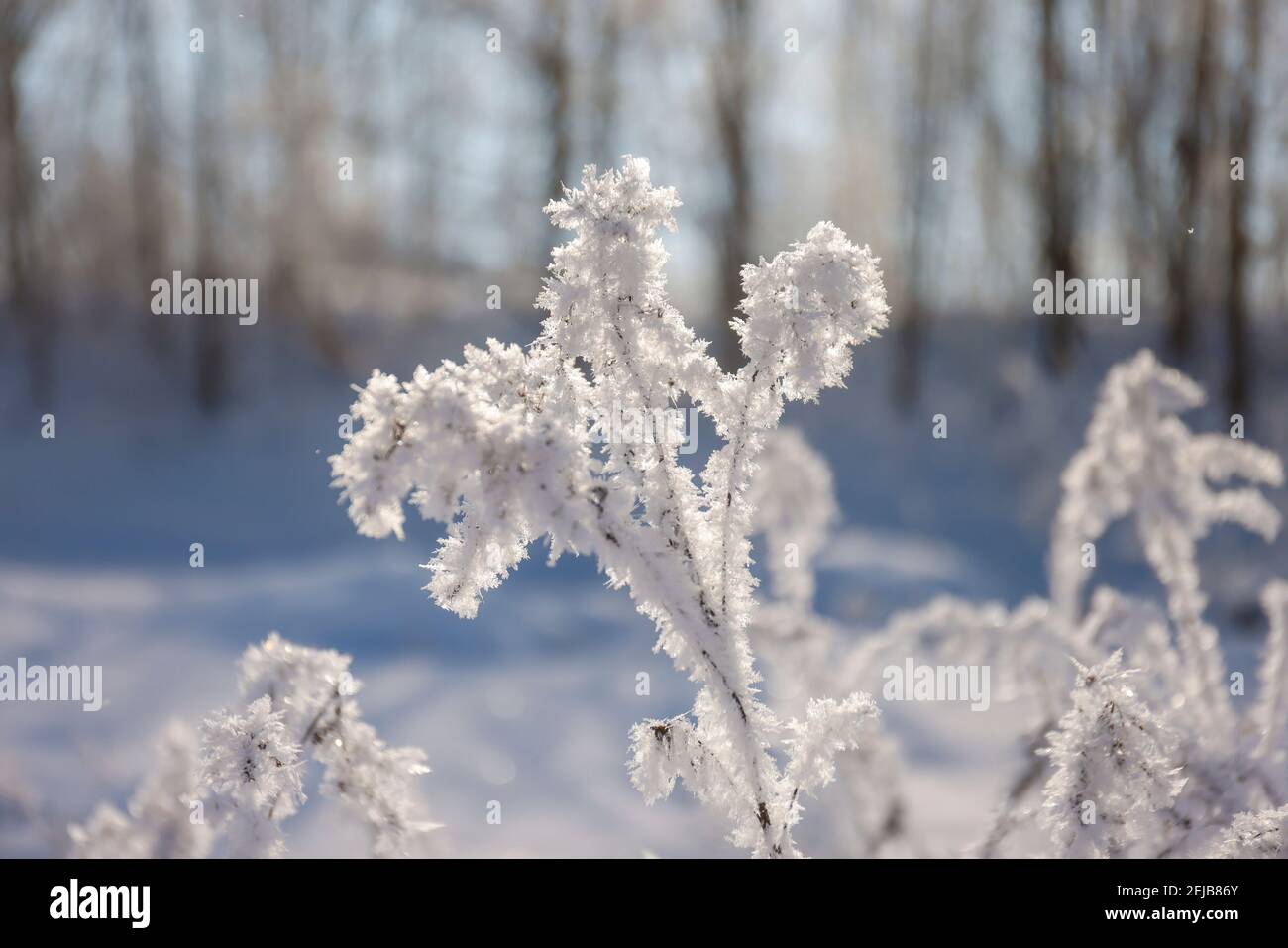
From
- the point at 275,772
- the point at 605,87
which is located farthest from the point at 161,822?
the point at 605,87

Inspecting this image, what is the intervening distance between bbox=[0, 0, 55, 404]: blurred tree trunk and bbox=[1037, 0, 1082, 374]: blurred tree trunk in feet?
34.2

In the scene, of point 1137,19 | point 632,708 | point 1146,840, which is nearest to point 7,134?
point 632,708

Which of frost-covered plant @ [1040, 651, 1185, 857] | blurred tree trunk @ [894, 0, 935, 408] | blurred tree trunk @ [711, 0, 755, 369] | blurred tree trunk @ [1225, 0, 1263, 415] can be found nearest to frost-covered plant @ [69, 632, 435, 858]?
frost-covered plant @ [1040, 651, 1185, 857]

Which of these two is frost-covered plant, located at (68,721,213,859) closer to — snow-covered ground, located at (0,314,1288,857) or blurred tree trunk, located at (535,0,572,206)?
snow-covered ground, located at (0,314,1288,857)

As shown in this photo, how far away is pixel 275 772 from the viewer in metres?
→ 0.90

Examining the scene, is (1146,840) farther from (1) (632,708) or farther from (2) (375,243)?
(2) (375,243)

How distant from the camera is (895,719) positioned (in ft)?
13.2

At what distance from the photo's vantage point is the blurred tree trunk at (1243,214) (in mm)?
7051

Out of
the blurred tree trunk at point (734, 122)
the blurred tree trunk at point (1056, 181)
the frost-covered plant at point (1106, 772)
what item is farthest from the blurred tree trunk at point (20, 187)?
the frost-covered plant at point (1106, 772)

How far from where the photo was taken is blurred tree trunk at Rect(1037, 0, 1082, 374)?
8.80 m

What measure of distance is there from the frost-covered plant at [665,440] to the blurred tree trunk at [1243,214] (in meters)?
7.61

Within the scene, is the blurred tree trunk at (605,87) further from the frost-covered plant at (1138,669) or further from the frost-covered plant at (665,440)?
the frost-covered plant at (665,440)
